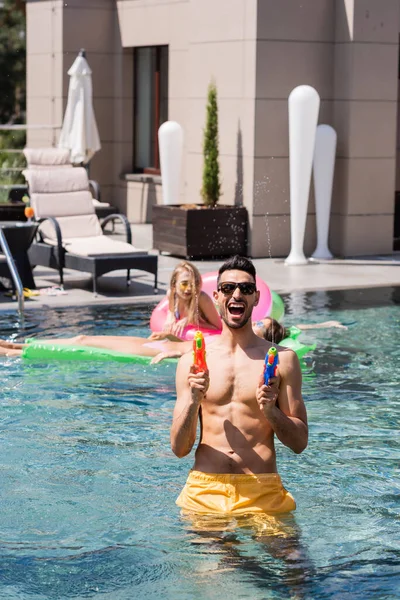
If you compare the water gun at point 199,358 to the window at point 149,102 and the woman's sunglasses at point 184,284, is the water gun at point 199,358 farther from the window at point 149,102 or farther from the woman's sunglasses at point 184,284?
the window at point 149,102

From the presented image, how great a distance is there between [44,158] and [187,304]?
21.5 feet

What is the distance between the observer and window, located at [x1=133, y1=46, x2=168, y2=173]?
20.5 metres

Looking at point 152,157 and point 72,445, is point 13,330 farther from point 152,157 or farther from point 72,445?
point 152,157

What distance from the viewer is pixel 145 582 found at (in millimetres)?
5270

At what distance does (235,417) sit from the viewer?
5.34 metres

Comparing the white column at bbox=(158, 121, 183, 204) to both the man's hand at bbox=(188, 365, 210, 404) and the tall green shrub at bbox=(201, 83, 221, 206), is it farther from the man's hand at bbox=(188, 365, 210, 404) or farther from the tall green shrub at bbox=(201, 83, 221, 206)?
the man's hand at bbox=(188, 365, 210, 404)

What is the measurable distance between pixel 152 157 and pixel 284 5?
5.62 m

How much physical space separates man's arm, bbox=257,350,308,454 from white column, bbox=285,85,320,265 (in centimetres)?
1056

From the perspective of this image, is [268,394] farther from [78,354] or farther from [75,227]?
[75,227]

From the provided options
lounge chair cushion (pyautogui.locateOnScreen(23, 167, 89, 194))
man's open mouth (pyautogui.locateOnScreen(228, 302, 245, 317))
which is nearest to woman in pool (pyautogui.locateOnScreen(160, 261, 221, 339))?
man's open mouth (pyautogui.locateOnScreen(228, 302, 245, 317))

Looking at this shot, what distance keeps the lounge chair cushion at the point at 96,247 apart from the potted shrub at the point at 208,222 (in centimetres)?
210

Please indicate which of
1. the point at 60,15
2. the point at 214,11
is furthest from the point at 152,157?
the point at 214,11

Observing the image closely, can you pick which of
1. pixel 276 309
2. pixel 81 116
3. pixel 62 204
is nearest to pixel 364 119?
pixel 62 204

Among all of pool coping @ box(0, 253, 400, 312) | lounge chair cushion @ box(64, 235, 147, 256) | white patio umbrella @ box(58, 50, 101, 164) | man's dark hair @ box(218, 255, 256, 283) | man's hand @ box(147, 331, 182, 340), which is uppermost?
white patio umbrella @ box(58, 50, 101, 164)
